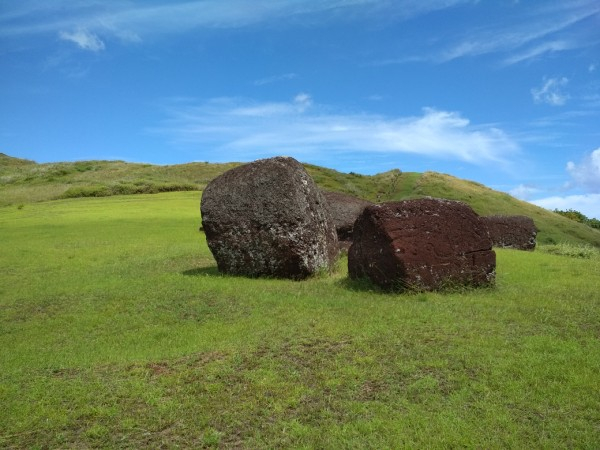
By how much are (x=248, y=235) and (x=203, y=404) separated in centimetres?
973

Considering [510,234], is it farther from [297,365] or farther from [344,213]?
[297,365]

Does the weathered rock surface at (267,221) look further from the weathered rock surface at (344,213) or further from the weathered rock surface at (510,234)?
the weathered rock surface at (510,234)

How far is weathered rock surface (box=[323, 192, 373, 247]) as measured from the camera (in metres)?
24.8

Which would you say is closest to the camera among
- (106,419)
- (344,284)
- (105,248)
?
(106,419)

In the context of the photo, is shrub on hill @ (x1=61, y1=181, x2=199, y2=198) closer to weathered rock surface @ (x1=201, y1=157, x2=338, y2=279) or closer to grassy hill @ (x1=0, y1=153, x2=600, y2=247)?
grassy hill @ (x1=0, y1=153, x2=600, y2=247)

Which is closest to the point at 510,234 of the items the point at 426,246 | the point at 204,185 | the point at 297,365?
the point at 426,246

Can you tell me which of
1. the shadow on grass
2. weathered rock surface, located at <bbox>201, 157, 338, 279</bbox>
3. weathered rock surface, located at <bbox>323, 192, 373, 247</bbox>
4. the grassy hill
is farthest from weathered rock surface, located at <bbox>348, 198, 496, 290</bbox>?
the grassy hill

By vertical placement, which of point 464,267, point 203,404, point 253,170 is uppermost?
point 253,170

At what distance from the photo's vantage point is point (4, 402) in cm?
853

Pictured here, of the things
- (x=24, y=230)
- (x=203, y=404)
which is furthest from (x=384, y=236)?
(x=24, y=230)

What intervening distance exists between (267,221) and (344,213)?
8542mm

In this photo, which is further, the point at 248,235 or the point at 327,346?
the point at 248,235

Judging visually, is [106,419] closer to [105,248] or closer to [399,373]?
[399,373]

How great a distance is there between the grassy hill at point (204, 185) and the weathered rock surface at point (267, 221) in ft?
141
